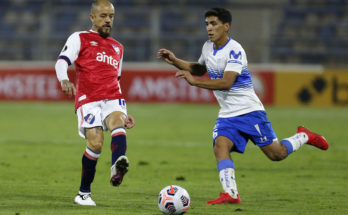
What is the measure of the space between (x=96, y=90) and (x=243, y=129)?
4.97 ft

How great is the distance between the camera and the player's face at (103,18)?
672cm

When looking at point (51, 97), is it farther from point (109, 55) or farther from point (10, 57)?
point (109, 55)

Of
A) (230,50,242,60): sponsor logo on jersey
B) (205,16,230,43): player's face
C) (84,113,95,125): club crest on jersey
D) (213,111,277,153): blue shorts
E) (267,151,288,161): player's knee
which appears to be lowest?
(267,151,288,161): player's knee

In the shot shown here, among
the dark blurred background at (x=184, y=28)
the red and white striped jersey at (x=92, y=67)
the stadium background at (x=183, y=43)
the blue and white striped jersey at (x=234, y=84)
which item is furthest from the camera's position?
the dark blurred background at (x=184, y=28)

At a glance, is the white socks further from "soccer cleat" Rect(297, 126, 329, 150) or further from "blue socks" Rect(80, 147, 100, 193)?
"soccer cleat" Rect(297, 126, 329, 150)

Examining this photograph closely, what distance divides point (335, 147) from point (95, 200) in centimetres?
696

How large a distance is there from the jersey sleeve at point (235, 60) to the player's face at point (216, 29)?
181 millimetres

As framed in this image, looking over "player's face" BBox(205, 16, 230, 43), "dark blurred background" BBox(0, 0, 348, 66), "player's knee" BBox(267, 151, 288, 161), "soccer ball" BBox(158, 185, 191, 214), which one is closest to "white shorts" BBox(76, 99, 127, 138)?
"soccer ball" BBox(158, 185, 191, 214)

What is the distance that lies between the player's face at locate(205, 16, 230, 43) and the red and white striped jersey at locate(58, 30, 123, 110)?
1024 mm

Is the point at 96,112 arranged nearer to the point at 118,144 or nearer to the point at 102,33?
the point at 118,144

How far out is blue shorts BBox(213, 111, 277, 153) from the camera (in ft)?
22.7

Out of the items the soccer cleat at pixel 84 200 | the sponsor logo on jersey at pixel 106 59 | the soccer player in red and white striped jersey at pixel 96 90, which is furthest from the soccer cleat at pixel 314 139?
the soccer cleat at pixel 84 200

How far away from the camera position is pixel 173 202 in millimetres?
5949

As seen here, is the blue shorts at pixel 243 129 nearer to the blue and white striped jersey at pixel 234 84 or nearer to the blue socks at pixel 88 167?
the blue and white striped jersey at pixel 234 84
